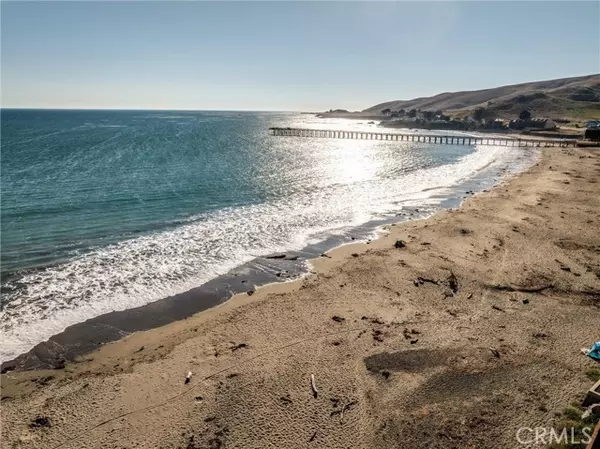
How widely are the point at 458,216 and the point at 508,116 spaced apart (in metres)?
153

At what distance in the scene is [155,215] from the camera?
98.6 feet

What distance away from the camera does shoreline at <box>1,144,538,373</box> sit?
1343 cm

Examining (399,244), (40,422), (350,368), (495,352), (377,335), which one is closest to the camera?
(40,422)

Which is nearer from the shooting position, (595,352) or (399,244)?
(595,352)

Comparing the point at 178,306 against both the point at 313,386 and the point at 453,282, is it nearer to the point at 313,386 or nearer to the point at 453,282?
the point at 313,386

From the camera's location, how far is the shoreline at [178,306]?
13430mm

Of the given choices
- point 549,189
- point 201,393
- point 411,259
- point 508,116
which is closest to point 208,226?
point 411,259

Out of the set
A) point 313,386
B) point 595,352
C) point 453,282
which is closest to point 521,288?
point 453,282

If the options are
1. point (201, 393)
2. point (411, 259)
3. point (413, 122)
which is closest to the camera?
point (201, 393)

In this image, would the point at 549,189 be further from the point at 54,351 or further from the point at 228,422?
the point at 54,351

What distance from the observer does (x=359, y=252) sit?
888 inches

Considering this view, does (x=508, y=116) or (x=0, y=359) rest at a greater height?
(x=508, y=116)

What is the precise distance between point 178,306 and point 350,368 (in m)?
8.69

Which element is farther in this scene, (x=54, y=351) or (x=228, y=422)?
(x=54, y=351)
